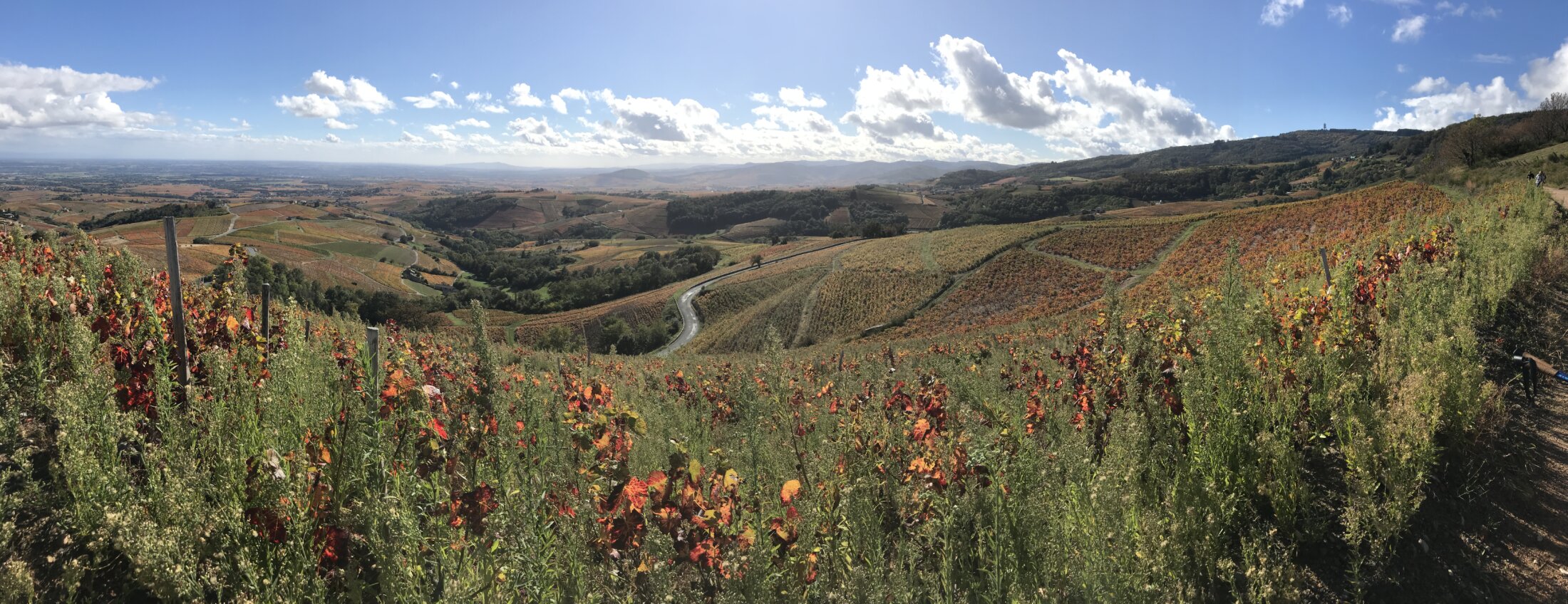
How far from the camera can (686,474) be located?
3510mm

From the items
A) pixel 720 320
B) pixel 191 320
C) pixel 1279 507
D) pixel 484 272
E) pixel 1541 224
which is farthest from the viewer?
pixel 484 272

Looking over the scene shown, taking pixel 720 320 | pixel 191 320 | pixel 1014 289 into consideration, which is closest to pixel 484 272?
pixel 720 320

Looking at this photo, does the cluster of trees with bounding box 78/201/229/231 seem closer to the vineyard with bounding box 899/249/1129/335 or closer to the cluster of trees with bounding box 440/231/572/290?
the cluster of trees with bounding box 440/231/572/290

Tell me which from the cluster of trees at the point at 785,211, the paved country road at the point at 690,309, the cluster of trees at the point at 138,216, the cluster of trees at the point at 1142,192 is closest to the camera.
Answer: the paved country road at the point at 690,309

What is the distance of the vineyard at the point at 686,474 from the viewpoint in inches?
94.4

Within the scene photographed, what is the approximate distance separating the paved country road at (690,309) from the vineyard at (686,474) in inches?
1734

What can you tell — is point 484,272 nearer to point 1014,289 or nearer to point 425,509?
point 1014,289

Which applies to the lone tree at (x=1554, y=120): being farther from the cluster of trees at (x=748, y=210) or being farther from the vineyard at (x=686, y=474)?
the cluster of trees at (x=748, y=210)

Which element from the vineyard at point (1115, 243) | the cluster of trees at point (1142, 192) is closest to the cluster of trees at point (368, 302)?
the vineyard at point (1115, 243)

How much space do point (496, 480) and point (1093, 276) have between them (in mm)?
47089

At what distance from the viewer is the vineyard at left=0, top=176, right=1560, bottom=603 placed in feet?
7.87

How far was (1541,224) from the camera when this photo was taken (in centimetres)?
978

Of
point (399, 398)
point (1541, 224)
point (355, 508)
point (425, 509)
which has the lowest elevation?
point (425, 509)

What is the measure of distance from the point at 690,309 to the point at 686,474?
67.2 metres
